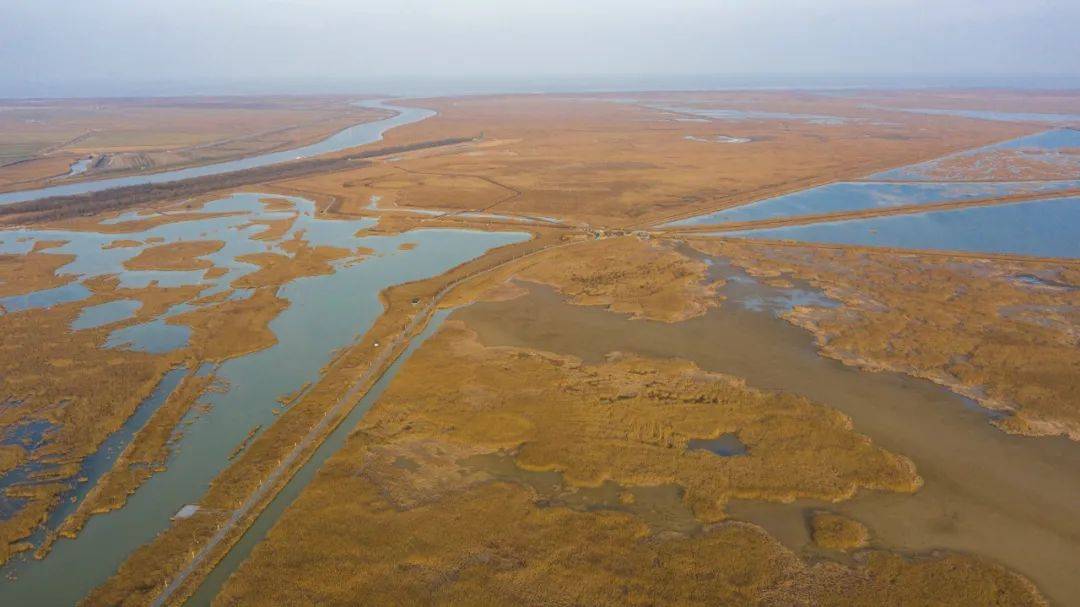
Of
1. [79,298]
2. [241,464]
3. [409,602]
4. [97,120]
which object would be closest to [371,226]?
[79,298]

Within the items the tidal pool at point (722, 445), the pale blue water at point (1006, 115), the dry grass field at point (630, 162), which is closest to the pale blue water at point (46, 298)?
the dry grass field at point (630, 162)

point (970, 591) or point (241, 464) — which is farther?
point (241, 464)

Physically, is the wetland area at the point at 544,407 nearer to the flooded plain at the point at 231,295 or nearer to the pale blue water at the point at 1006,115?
the flooded plain at the point at 231,295

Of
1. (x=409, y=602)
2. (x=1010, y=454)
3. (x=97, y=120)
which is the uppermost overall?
(x=97, y=120)

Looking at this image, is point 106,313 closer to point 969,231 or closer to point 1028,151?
point 969,231

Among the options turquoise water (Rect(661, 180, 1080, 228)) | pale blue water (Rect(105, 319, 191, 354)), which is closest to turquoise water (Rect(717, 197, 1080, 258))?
turquoise water (Rect(661, 180, 1080, 228))

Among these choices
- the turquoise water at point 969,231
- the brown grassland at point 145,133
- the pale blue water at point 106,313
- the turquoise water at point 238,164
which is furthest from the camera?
the brown grassland at point 145,133

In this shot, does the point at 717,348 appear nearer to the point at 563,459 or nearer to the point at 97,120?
the point at 563,459

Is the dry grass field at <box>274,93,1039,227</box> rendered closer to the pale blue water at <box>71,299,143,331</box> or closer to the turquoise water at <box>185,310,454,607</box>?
the pale blue water at <box>71,299,143,331</box>
